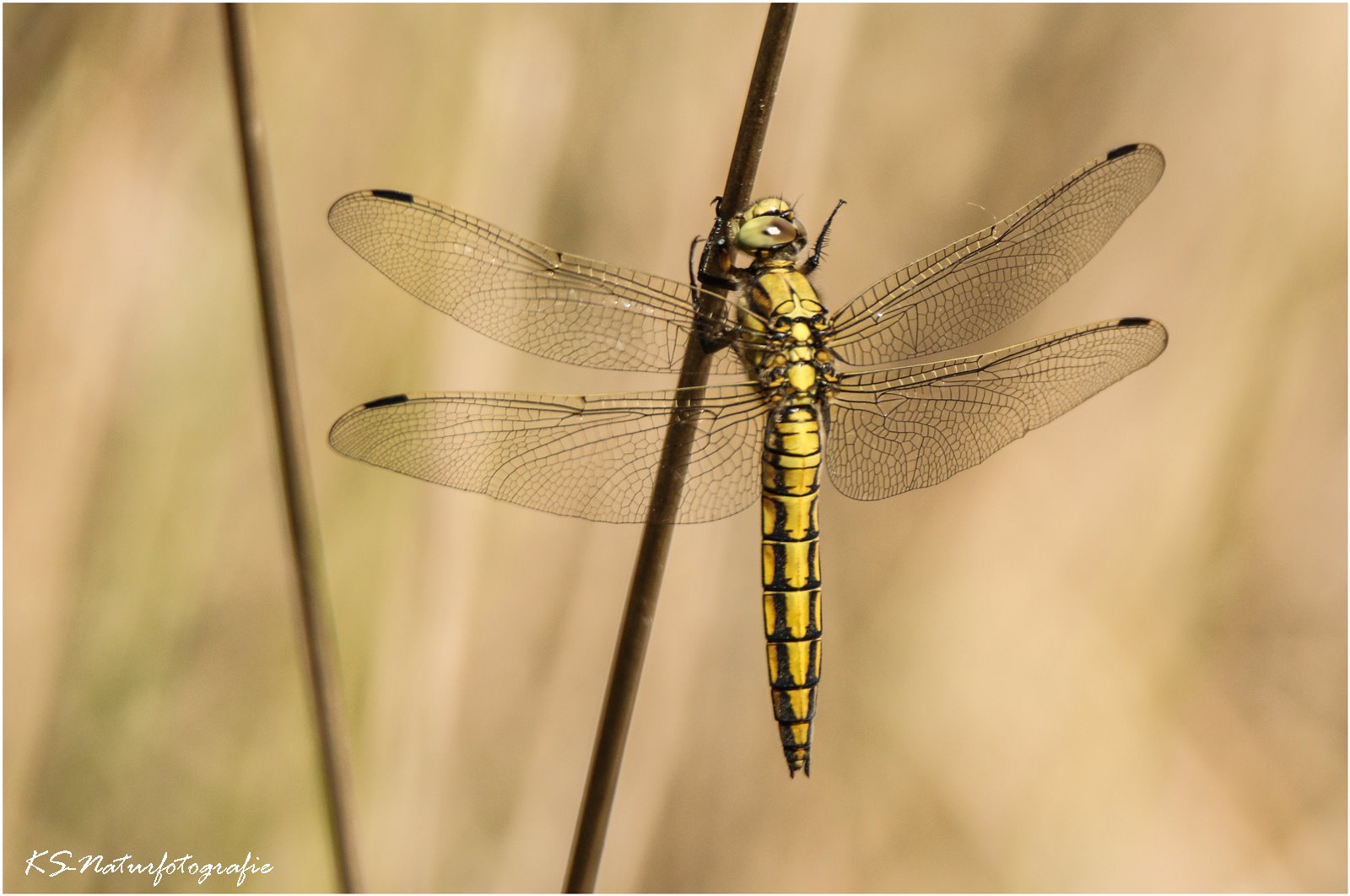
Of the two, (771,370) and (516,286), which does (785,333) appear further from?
(516,286)

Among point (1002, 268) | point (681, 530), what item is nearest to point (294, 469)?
point (1002, 268)

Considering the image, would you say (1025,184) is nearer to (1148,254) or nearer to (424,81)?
(1148,254)

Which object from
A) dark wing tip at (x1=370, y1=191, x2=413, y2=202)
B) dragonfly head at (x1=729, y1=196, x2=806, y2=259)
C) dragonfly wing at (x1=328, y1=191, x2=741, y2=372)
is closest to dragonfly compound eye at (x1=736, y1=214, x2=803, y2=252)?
dragonfly head at (x1=729, y1=196, x2=806, y2=259)

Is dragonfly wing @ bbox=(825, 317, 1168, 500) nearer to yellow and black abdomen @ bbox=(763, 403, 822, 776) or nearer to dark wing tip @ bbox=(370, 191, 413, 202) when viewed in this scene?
yellow and black abdomen @ bbox=(763, 403, 822, 776)

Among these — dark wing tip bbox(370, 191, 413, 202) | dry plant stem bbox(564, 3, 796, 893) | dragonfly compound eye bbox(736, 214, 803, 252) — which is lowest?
dry plant stem bbox(564, 3, 796, 893)

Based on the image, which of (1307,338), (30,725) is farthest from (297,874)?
(1307,338)

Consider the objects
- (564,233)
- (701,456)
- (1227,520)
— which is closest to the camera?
(701,456)

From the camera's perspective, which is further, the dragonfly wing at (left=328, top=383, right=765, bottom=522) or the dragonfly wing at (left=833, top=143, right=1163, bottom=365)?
the dragonfly wing at (left=833, top=143, right=1163, bottom=365)
